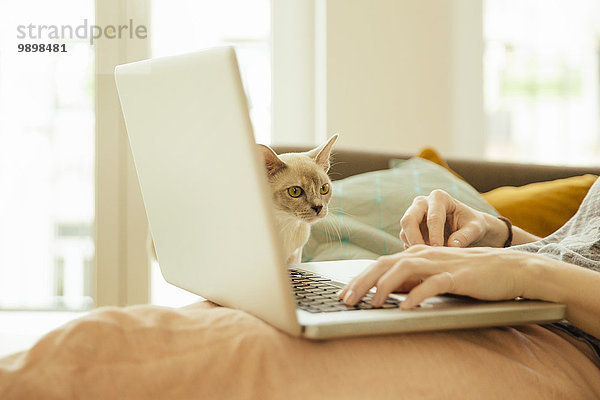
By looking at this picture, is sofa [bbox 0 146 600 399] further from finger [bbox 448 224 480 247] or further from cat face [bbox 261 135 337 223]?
cat face [bbox 261 135 337 223]

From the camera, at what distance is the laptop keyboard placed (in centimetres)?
62

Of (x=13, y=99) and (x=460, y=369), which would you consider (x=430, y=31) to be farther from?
(x=460, y=369)

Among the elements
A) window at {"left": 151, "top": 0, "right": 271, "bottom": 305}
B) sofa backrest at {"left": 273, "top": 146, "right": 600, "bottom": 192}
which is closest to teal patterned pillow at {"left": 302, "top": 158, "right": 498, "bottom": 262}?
sofa backrest at {"left": 273, "top": 146, "right": 600, "bottom": 192}

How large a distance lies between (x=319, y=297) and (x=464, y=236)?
1.13 ft

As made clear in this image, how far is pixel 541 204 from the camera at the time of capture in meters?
1.61

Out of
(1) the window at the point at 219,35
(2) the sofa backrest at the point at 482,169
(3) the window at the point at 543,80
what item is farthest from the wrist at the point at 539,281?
(3) the window at the point at 543,80

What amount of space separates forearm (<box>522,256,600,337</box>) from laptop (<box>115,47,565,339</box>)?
0.02 meters

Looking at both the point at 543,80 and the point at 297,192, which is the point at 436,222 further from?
the point at 543,80

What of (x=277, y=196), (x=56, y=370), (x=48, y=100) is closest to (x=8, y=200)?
(x=48, y=100)

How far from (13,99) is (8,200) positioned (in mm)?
407

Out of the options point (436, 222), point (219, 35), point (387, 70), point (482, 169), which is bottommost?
point (436, 222)

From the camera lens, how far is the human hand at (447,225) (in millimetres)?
884

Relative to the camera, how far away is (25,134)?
2.46m

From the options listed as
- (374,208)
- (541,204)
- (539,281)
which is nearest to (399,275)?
(539,281)
